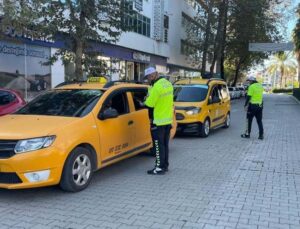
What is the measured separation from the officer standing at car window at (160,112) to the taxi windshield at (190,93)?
5554 mm

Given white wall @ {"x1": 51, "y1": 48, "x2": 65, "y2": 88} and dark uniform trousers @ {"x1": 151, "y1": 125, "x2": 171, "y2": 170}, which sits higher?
white wall @ {"x1": 51, "y1": 48, "x2": 65, "y2": 88}

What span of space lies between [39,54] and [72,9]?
890cm

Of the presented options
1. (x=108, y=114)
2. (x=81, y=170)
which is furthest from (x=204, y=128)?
(x=81, y=170)

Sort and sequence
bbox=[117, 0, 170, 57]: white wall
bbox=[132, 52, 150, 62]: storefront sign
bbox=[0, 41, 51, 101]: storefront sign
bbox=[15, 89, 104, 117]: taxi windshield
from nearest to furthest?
bbox=[15, 89, 104, 117]: taxi windshield → bbox=[0, 41, 51, 101]: storefront sign → bbox=[117, 0, 170, 57]: white wall → bbox=[132, 52, 150, 62]: storefront sign

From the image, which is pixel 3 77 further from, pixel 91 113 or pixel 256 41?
pixel 256 41

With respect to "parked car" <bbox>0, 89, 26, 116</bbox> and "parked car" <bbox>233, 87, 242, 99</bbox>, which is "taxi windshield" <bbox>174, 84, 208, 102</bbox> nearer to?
"parked car" <bbox>0, 89, 26, 116</bbox>

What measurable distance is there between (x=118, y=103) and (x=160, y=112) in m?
0.84

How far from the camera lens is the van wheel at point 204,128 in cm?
1261

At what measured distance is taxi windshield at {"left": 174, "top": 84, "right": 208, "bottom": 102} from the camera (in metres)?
13.2

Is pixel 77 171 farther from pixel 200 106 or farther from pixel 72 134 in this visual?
pixel 200 106

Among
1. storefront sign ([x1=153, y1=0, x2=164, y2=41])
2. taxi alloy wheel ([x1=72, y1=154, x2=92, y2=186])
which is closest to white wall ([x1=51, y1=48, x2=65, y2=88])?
taxi alloy wheel ([x1=72, y1=154, x2=92, y2=186])

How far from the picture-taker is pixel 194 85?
13.8 metres

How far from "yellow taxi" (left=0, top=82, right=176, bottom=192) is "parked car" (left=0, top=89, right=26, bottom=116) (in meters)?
4.45

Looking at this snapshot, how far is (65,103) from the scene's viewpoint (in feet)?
23.9
